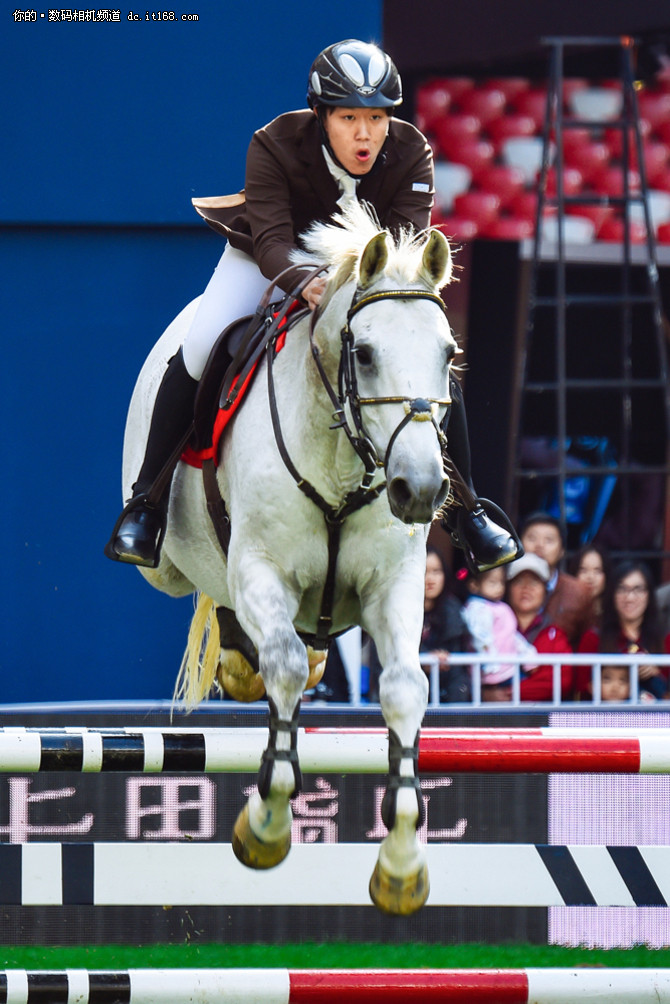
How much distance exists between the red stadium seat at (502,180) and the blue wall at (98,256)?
1885mm

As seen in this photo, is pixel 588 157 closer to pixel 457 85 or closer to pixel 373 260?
pixel 457 85

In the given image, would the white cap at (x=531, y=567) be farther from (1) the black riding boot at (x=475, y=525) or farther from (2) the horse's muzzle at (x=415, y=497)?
(2) the horse's muzzle at (x=415, y=497)

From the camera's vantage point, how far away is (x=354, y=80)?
380cm

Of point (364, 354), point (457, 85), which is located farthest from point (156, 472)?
point (457, 85)

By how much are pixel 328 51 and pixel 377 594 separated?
4.75ft

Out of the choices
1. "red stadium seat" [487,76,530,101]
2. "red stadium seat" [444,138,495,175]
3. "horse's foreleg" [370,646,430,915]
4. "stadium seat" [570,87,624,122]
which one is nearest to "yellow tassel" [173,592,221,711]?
"horse's foreleg" [370,646,430,915]

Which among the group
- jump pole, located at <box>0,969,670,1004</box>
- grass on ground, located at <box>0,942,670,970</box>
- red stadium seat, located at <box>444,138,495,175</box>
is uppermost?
red stadium seat, located at <box>444,138,495,175</box>

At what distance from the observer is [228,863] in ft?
14.4

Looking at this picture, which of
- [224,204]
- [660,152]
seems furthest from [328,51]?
[660,152]

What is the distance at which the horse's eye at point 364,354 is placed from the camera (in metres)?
3.31

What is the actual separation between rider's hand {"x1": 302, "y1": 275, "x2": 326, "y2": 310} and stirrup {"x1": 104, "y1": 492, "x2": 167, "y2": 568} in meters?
0.98

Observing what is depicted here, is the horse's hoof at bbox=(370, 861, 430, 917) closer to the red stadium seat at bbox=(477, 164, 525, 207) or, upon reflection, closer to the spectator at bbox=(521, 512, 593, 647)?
the spectator at bbox=(521, 512, 593, 647)

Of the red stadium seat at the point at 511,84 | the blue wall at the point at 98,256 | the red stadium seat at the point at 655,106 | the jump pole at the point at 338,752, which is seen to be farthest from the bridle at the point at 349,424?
the red stadium seat at the point at 655,106

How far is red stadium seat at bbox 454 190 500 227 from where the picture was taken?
29.7ft
